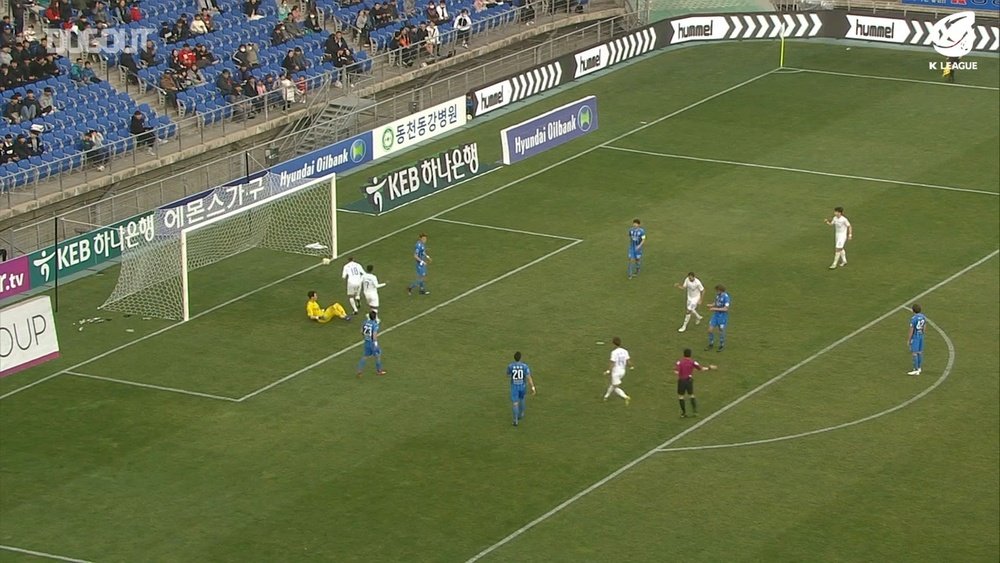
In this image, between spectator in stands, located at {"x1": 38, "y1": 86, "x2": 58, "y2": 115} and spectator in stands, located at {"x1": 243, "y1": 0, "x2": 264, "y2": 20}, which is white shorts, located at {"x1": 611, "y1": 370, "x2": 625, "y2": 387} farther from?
spectator in stands, located at {"x1": 243, "y1": 0, "x2": 264, "y2": 20}

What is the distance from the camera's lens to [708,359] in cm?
4125

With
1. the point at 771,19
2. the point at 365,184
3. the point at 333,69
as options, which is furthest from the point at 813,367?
the point at 771,19

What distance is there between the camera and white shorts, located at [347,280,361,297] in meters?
43.8

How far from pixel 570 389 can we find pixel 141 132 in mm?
A: 19291

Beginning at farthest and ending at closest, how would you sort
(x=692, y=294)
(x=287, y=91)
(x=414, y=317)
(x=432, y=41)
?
(x=432, y=41), (x=287, y=91), (x=414, y=317), (x=692, y=294)

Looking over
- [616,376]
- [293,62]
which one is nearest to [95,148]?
[293,62]

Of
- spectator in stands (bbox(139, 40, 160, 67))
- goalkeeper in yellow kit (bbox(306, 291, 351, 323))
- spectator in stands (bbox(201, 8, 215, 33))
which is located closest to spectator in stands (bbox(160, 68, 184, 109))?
spectator in stands (bbox(139, 40, 160, 67))

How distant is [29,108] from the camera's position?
51531 millimetres

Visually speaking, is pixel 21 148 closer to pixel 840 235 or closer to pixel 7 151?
pixel 7 151

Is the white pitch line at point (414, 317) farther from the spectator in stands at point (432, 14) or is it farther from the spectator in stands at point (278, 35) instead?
the spectator in stands at point (432, 14)

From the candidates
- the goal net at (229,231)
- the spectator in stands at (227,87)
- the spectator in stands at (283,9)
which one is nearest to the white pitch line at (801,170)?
the spectator in stands at (227,87)

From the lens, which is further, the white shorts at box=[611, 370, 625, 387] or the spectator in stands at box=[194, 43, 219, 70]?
the spectator in stands at box=[194, 43, 219, 70]

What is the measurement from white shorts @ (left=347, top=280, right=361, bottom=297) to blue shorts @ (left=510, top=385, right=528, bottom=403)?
25.4ft

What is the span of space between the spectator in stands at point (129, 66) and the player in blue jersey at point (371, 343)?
18989 millimetres
